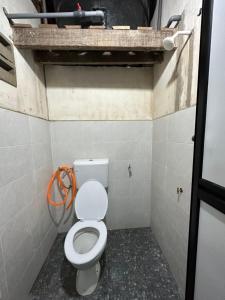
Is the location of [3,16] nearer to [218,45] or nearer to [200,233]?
[218,45]

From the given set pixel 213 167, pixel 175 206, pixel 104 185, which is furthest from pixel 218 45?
pixel 104 185

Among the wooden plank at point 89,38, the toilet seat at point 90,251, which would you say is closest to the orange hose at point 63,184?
the toilet seat at point 90,251

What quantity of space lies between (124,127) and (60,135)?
0.76m

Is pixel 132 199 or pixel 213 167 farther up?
pixel 213 167

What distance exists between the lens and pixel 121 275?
1.34 m

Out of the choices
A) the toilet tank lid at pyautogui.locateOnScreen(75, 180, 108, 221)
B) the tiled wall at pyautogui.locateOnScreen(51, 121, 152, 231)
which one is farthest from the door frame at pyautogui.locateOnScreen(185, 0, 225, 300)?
the tiled wall at pyautogui.locateOnScreen(51, 121, 152, 231)

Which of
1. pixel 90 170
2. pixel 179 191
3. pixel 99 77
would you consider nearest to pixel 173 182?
pixel 179 191

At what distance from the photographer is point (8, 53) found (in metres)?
1.01

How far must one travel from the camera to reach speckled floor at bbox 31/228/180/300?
1.19 m

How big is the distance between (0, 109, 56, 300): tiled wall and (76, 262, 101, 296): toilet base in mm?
409

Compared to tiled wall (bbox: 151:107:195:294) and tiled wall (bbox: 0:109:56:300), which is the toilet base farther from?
tiled wall (bbox: 151:107:195:294)

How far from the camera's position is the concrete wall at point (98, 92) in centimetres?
163

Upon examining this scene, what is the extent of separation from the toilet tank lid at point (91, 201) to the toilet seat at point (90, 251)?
0.27 ft

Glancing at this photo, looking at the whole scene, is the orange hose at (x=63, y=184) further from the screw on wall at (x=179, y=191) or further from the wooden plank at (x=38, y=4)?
the wooden plank at (x=38, y=4)
